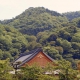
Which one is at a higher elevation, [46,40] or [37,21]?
[37,21]

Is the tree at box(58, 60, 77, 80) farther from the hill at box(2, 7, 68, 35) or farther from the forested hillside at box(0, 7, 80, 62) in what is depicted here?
the hill at box(2, 7, 68, 35)

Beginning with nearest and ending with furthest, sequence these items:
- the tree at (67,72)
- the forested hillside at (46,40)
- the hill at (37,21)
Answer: the tree at (67,72), the forested hillside at (46,40), the hill at (37,21)

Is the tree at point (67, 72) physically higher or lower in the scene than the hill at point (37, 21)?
lower

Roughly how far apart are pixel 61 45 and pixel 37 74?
53.5m

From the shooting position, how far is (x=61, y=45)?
77.9m

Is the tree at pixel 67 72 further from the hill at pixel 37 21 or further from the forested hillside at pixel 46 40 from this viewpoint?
the hill at pixel 37 21

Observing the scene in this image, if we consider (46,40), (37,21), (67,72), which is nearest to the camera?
(67,72)

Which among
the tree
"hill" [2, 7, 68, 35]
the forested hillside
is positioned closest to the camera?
the tree

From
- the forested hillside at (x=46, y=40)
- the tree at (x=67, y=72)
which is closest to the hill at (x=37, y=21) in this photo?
the forested hillside at (x=46, y=40)

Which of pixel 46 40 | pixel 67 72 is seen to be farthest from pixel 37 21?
pixel 67 72

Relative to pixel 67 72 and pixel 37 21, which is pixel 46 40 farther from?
pixel 67 72

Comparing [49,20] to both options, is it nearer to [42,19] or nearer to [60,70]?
[42,19]

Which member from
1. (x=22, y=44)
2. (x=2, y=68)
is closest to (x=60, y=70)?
(x=2, y=68)

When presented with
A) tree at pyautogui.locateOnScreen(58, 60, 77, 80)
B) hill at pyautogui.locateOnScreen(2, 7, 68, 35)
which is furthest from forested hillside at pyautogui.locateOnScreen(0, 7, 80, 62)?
tree at pyautogui.locateOnScreen(58, 60, 77, 80)
